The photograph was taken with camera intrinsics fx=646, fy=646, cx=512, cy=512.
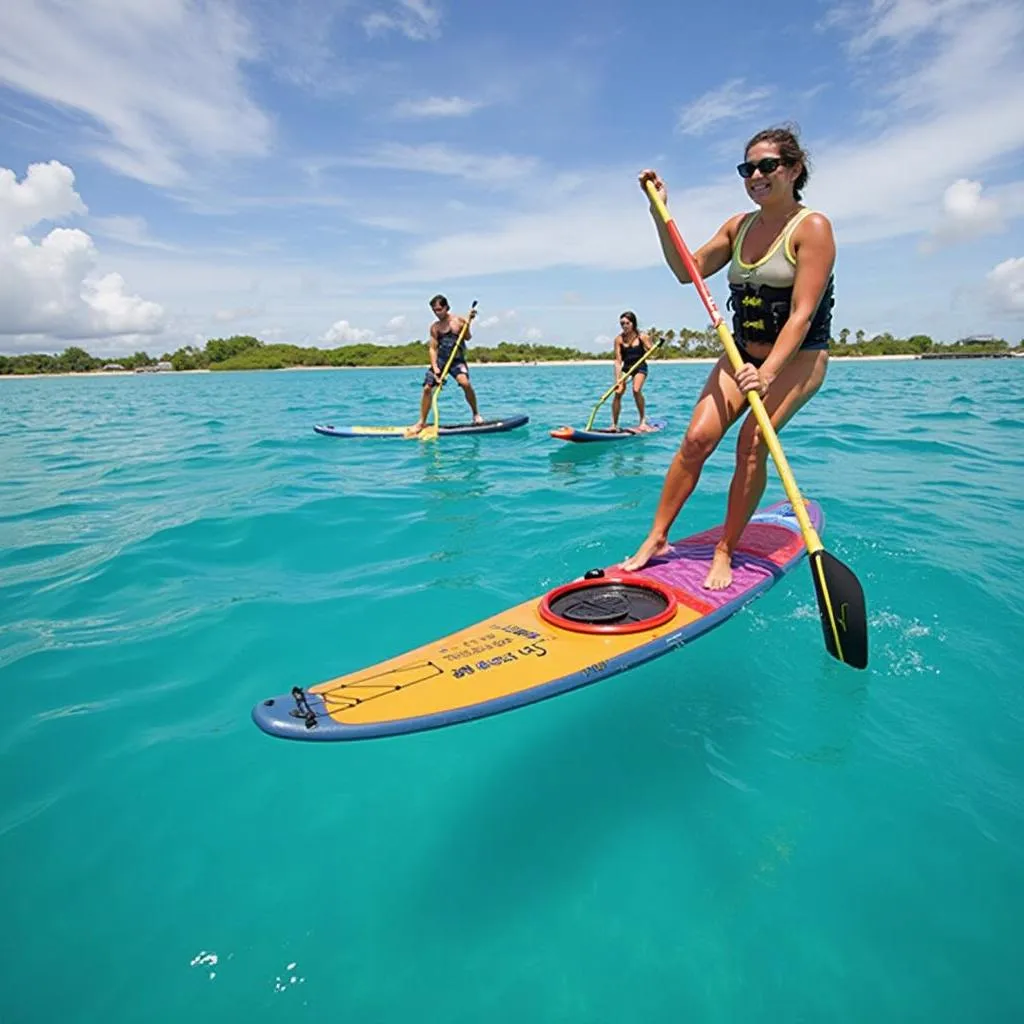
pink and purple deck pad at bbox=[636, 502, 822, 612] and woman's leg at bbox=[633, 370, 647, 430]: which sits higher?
woman's leg at bbox=[633, 370, 647, 430]

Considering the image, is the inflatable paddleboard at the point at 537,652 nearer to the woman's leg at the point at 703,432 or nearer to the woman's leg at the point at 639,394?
the woman's leg at the point at 703,432

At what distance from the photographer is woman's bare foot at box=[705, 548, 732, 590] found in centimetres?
407

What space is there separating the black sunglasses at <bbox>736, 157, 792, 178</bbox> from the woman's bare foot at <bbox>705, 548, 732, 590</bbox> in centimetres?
223

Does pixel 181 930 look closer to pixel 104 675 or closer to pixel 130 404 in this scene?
pixel 104 675

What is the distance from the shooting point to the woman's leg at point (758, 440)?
396cm

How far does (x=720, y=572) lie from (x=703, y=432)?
0.90m

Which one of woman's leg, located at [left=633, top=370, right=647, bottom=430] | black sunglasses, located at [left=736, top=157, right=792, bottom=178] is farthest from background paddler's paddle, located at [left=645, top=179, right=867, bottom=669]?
woman's leg, located at [left=633, top=370, right=647, bottom=430]

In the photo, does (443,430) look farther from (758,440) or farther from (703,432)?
(758,440)

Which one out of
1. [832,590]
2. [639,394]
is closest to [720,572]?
[832,590]

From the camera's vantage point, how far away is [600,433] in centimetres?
1181

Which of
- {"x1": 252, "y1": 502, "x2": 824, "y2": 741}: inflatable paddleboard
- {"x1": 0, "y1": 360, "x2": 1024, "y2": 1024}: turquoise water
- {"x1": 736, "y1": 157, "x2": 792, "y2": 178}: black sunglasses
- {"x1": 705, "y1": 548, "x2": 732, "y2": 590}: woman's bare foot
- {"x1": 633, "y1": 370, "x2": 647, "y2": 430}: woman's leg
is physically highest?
{"x1": 736, "y1": 157, "x2": 792, "y2": 178}: black sunglasses

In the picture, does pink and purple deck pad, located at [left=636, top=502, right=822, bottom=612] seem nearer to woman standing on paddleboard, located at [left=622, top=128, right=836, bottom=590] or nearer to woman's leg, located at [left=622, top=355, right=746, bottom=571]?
woman standing on paddleboard, located at [left=622, top=128, right=836, bottom=590]

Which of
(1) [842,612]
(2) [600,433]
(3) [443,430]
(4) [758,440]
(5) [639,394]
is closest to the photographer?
(1) [842,612]

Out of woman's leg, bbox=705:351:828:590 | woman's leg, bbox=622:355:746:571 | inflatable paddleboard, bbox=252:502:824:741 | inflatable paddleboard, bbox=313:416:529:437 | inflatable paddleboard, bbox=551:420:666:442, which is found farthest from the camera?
inflatable paddleboard, bbox=313:416:529:437
